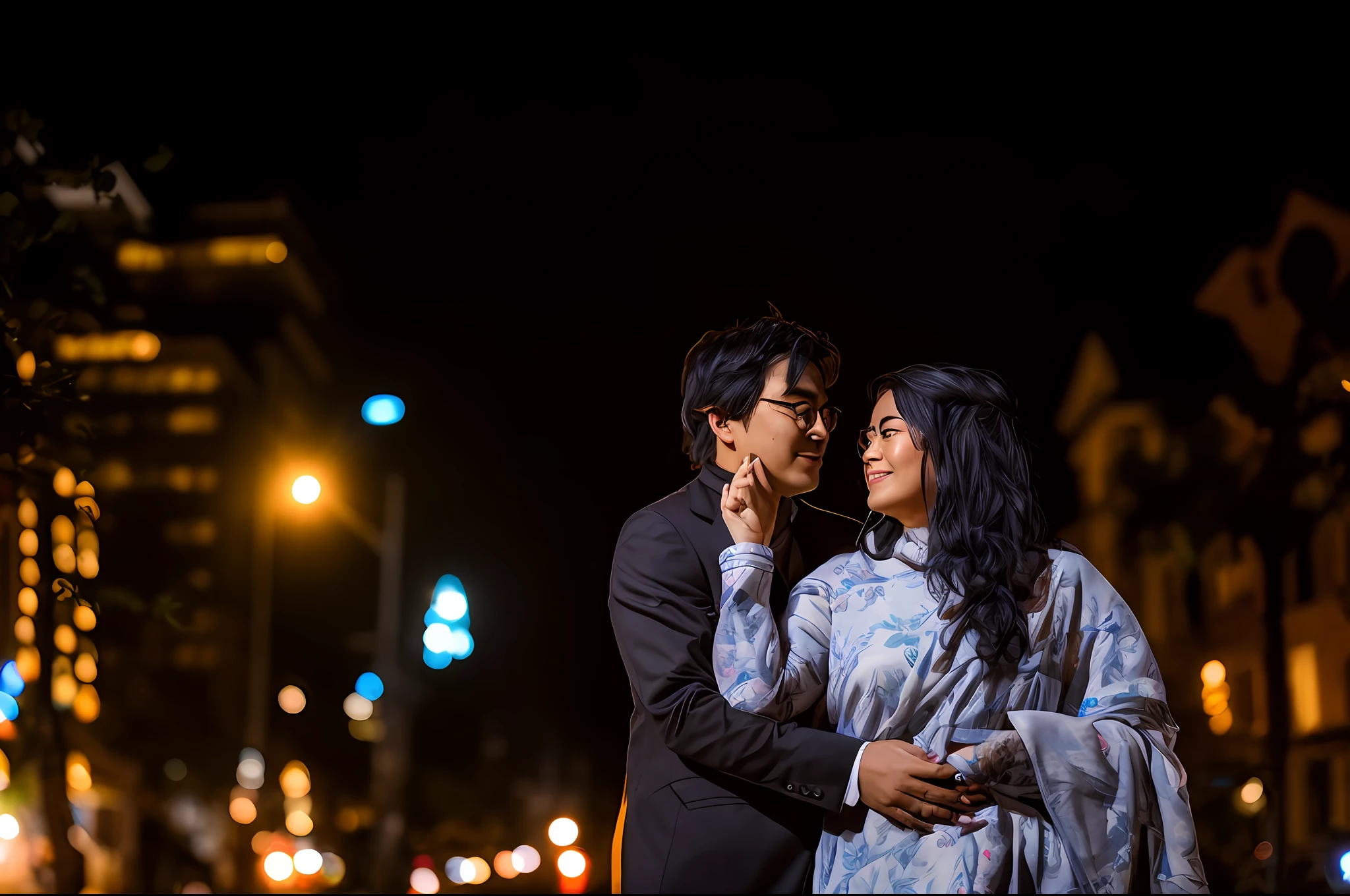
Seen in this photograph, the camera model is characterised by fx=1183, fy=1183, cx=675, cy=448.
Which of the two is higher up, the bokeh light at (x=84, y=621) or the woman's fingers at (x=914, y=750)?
the bokeh light at (x=84, y=621)

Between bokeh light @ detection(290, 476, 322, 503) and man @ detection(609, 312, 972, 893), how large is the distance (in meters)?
1.86

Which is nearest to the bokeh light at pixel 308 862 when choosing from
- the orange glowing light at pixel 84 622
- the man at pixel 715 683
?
the orange glowing light at pixel 84 622

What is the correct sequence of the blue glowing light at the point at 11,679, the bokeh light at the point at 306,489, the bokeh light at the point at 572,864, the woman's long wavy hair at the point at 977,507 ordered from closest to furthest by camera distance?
the woman's long wavy hair at the point at 977,507, the bokeh light at the point at 306,489, the bokeh light at the point at 572,864, the blue glowing light at the point at 11,679

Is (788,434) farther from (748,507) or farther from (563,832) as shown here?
(563,832)

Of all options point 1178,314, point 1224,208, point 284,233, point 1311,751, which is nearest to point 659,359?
point 1224,208

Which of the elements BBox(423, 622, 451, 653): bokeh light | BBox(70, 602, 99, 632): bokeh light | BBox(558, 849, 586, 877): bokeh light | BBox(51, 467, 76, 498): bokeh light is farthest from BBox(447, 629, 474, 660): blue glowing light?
BBox(51, 467, 76, 498): bokeh light

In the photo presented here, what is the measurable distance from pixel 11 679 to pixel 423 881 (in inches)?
132

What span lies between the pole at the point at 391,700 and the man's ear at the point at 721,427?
397 centimetres

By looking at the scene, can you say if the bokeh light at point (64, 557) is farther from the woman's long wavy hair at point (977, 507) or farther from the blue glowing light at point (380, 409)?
the woman's long wavy hair at point (977, 507)

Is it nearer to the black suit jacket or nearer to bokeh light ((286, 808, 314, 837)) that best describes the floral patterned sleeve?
the black suit jacket

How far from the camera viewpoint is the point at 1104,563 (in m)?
7.61

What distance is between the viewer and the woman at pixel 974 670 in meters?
3.10

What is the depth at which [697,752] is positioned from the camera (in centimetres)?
321

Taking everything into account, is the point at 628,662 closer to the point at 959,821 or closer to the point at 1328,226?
the point at 959,821
